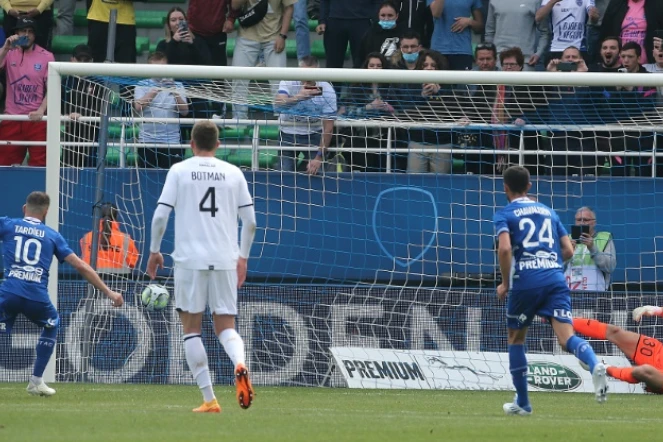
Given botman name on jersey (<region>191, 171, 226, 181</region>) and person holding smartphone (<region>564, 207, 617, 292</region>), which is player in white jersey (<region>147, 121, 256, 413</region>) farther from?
person holding smartphone (<region>564, 207, 617, 292</region>)

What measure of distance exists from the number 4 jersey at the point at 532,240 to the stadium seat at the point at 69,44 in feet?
36.7

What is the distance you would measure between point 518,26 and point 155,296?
653 cm

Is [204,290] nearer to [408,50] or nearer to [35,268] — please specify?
[35,268]

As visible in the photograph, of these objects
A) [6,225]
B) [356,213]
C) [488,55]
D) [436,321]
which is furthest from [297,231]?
[6,225]

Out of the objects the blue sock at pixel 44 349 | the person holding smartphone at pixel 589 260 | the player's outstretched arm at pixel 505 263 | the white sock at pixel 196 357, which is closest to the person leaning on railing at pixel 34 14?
the blue sock at pixel 44 349

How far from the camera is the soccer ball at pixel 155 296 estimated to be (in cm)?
1299

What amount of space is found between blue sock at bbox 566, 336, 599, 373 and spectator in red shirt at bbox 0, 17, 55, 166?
8.99 m

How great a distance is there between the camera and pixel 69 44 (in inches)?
779

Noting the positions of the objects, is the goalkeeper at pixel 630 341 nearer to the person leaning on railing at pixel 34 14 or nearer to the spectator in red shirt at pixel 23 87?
the spectator in red shirt at pixel 23 87

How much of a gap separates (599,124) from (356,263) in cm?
332

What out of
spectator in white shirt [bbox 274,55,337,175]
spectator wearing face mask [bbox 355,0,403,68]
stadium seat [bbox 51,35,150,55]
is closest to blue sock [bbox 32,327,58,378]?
spectator in white shirt [bbox 274,55,337,175]

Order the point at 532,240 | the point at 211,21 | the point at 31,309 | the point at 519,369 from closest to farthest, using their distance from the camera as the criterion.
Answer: the point at 519,369 → the point at 532,240 → the point at 31,309 → the point at 211,21

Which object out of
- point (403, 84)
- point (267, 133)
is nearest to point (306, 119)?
point (267, 133)

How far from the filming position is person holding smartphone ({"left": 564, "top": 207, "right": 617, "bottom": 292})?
1403 cm
